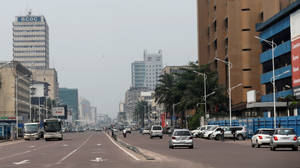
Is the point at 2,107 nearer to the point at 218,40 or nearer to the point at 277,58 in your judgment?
the point at 218,40

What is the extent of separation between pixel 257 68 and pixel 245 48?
4.53m

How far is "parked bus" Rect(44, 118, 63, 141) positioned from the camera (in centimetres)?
7425

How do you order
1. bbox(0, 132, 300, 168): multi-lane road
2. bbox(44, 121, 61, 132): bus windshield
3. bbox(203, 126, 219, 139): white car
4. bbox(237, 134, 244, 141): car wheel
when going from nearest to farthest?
bbox(0, 132, 300, 168): multi-lane road
bbox(237, 134, 244, 141): car wheel
bbox(203, 126, 219, 139): white car
bbox(44, 121, 61, 132): bus windshield

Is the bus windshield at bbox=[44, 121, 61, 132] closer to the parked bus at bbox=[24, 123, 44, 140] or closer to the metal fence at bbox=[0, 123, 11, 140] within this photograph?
the parked bus at bbox=[24, 123, 44, 140]

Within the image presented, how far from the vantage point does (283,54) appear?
85.9 m

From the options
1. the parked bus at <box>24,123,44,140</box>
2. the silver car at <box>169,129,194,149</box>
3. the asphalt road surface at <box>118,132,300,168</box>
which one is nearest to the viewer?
the asphalt road surface at <box>118,132,300,168</box>

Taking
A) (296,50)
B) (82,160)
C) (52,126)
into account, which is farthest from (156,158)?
(296,50)

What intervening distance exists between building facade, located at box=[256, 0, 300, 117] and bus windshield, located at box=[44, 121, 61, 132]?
95.8ft

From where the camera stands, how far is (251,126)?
7106 cm

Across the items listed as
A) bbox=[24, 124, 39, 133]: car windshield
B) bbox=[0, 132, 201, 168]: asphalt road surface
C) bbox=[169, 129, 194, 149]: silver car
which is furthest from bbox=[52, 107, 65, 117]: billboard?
bbox=[0, 132, 201, 168]: asphalt road surface

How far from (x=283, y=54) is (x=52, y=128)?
36.9 meters

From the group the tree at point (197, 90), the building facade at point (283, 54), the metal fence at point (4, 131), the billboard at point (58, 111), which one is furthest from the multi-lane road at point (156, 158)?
the billboard at point (58, 111)

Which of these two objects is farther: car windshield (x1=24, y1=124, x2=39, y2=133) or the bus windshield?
car windshield (x1=24, y1=124, x2=39, y2=133)

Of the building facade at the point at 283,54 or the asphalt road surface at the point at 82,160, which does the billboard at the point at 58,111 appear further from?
the asphalt road surface at the point at 82,160
